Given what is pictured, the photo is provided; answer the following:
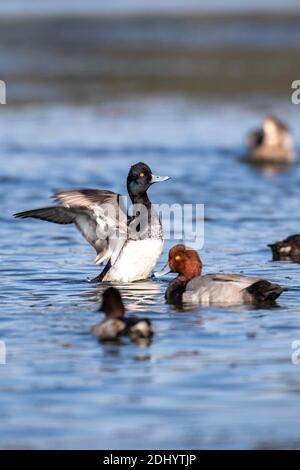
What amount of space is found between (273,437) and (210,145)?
17.3 meters

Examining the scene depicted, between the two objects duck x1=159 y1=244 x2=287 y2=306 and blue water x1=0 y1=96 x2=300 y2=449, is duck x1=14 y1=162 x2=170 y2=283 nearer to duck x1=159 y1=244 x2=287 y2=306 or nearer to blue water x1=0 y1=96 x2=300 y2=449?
blue water x1=0 y1=96 x2=300 y2=449

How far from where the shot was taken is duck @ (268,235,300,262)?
1429cm

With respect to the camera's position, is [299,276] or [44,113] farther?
[44,113]

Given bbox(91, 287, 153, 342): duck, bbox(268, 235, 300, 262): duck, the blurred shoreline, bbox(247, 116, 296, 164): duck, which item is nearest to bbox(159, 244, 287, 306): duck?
bbox(91, 287, 153, 342): duck

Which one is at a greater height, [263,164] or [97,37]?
[97,37]

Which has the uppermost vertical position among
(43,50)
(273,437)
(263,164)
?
(43,50)

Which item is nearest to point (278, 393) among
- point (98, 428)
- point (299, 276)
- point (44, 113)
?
point (98, 428)

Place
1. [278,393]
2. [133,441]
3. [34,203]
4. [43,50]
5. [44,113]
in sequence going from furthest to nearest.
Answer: [43,50] < [44,113] < [34,203] < [278,393] < [133,441]

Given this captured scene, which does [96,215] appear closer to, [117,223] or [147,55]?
[117,223]

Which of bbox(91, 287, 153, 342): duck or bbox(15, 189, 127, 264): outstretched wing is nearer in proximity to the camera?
bbox(91, 287, 153, 342): duck

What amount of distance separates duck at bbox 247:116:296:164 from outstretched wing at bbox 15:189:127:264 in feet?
36.5

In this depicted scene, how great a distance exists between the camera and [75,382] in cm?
894

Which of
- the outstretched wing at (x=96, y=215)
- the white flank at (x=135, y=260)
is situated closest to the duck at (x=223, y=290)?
the white flank at (x=135, y=260)

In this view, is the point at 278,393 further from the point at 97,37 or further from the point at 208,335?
the point at 97,37
